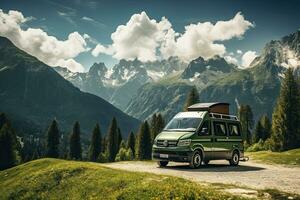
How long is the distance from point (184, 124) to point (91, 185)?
8743 mm

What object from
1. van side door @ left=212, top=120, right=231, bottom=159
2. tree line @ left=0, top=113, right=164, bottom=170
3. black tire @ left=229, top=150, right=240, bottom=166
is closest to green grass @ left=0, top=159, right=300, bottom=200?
van side door @ left=212, top=120, right=231, bottom=159

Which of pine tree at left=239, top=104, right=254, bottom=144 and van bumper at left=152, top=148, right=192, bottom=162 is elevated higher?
pine tree at left=239, top=104, right=254, bottom=144

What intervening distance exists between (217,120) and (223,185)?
10401 millimetres

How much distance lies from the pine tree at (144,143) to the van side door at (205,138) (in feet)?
223

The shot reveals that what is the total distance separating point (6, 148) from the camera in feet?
255

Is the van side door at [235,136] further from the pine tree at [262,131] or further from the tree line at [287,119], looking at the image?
the pine tree at [262,131]

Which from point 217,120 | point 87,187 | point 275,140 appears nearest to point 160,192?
point 87,187

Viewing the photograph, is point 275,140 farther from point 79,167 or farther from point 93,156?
point 93,156

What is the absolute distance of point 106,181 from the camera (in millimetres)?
17016

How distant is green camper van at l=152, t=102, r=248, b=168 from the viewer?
71.2 feet

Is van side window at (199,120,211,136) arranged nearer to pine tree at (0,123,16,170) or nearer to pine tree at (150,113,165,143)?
pine tree at (150,113,165,143)

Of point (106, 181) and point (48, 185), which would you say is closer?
point (106, 181)

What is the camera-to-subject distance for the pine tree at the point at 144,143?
9138cm

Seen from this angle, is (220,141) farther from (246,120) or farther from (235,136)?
(246,120)
